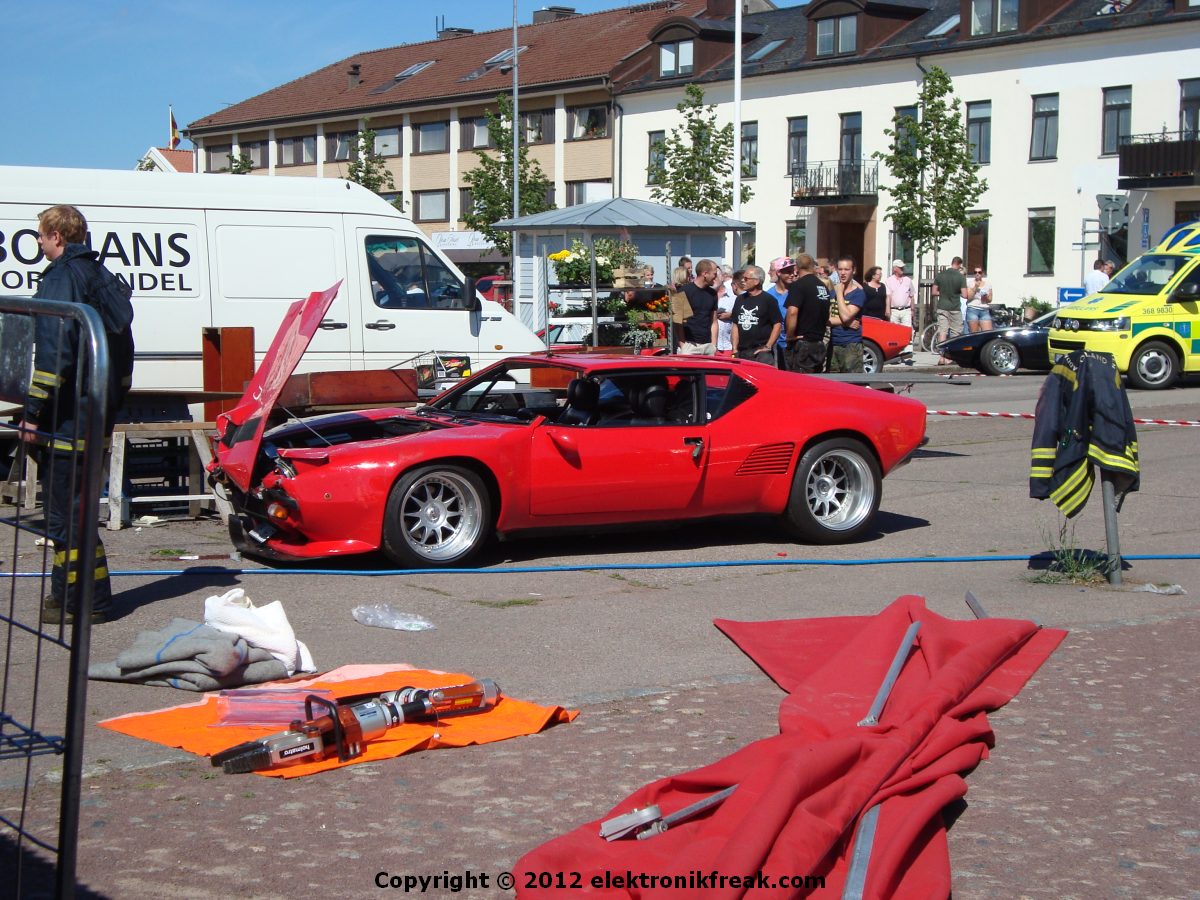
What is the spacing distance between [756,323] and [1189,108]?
102 feet

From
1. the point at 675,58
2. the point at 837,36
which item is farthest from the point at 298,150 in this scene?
the point at 837,36

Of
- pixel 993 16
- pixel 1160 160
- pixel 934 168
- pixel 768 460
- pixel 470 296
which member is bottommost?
pixel 768 460

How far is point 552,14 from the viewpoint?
6544cm

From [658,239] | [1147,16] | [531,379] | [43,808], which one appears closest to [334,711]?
[43,808]

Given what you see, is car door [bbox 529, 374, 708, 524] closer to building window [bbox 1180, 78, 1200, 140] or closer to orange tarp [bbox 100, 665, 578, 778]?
orange tarp [bbox 100, 665, 578, 778]

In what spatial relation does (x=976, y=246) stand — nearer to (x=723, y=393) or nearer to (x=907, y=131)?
(x=907, y=131)

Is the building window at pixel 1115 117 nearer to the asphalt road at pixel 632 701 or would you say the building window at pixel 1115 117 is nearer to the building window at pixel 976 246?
the building window at pixel 976 246

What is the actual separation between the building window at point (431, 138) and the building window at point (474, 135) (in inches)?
34.2

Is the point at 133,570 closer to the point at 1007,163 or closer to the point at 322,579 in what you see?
the point at 322,579

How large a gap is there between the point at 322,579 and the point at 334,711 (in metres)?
3.15

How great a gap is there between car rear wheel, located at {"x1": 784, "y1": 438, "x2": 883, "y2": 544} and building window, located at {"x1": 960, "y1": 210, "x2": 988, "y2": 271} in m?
36.5

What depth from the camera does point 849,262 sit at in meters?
15.2

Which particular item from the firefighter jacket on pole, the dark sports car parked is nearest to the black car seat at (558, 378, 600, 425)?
the firefighter jacket on pole

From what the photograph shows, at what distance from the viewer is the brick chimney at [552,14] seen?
213 feet
